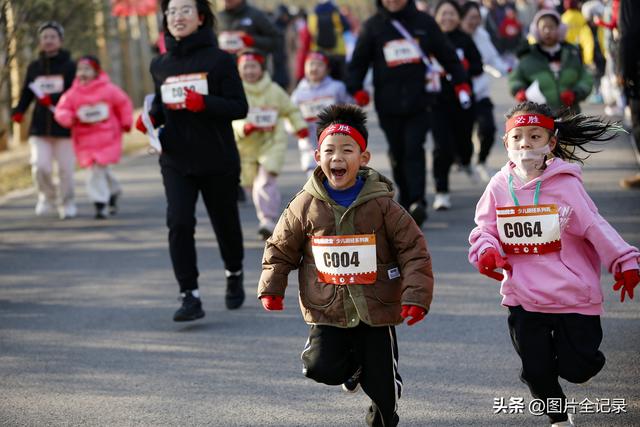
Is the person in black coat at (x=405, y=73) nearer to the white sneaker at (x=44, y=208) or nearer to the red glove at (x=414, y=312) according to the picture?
the white sneaker at (x=44, y=208)

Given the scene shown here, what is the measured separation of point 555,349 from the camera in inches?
199

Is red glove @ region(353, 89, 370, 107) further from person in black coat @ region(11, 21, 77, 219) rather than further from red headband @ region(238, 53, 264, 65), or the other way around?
person in black coat @ region(11, 21, 77, 219)

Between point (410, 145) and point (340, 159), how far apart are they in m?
5.34

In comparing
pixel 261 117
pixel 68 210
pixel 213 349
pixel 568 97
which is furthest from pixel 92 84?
pixel 213 349

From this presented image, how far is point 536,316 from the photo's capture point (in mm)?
5062

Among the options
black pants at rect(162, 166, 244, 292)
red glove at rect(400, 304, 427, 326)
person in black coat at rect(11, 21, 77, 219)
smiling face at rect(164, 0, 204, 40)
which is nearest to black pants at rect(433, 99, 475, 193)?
person in black coat at rect(11, 21, 77, 219)

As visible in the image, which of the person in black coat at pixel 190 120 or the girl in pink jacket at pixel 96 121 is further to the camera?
the girl in pink jacket at pixel 96 121

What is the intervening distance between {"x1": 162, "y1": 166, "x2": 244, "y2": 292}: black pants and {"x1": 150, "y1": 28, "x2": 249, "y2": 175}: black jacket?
85 mm

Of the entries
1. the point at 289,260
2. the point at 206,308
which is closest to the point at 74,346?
the point at 206,308

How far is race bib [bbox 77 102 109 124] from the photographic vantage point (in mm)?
11938

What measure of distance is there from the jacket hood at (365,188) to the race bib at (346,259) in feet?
0.52

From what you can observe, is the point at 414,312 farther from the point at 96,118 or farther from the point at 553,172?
the point at 96,118

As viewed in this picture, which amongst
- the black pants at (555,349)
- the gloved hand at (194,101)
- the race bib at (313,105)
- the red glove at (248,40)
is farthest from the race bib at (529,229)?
the red glove at (248,40)

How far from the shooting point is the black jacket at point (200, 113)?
7414 millimetres
